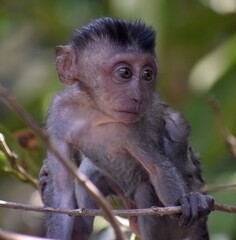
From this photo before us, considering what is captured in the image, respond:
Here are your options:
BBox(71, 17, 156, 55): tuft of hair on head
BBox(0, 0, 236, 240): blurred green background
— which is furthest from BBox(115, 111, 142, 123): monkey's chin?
BBox(0, 0, 236, 240): blurred green background

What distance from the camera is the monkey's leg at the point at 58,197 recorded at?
3.33 metres

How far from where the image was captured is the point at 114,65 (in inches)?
131

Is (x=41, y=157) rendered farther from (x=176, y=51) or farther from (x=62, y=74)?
(x=176, y=51)

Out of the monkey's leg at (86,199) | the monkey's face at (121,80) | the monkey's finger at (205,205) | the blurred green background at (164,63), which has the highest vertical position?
the monkey's face at (121,80)

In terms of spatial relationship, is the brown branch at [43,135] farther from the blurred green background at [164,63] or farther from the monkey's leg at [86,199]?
the blurred green background at [164,63]

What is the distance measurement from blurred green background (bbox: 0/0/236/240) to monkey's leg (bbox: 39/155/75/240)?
0.55m

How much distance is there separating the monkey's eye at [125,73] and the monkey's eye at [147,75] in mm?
52

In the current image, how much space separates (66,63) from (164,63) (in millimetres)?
2662

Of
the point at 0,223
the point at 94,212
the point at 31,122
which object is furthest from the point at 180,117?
the point at 0,223

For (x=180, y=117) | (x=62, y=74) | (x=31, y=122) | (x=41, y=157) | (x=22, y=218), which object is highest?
(x=31, y=122)

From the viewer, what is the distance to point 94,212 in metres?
2.38

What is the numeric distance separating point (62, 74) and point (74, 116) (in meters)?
0.18

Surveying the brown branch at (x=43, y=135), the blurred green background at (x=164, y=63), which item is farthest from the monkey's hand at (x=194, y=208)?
the blurred green background at (x=164, y=63)

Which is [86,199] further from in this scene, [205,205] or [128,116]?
[205,205]
